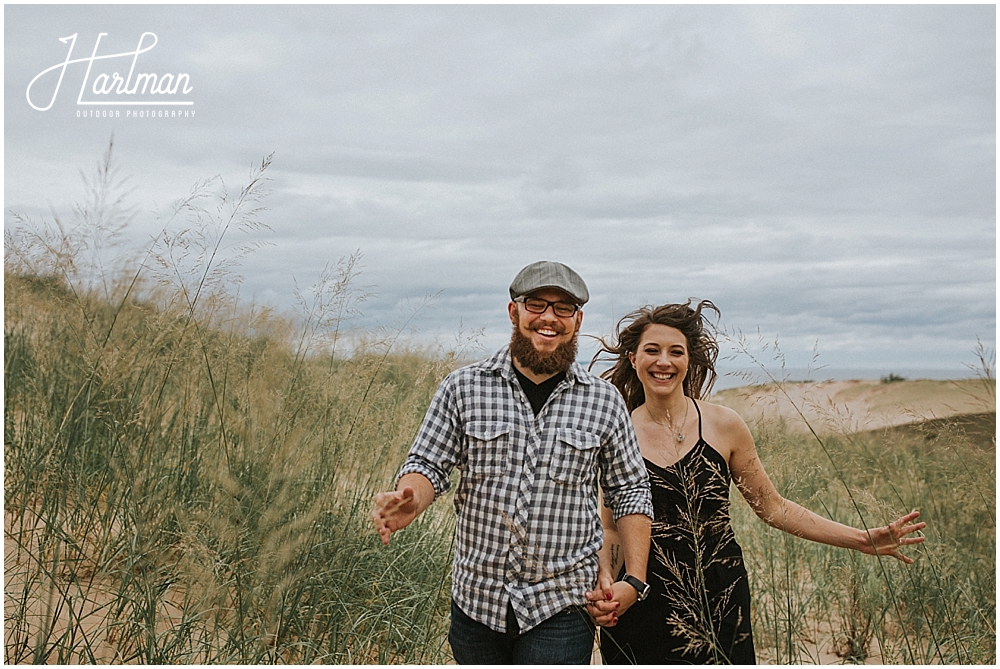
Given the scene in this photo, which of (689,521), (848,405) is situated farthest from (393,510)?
(848,405)

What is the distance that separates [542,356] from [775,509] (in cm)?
107

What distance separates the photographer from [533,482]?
2422mm

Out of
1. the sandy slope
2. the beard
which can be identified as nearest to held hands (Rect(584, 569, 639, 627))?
the beard

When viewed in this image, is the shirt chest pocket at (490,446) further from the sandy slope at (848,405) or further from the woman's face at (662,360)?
the sandy slope at (848,405)

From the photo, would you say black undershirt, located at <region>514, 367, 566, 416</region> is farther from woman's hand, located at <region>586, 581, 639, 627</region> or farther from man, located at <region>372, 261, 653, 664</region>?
woman's hand, located at <region>586, 581, 639, 627</region>

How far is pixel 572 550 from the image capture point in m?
2.43

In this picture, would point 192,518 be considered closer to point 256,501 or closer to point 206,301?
point 256,501

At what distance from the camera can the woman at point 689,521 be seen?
2.70 metres

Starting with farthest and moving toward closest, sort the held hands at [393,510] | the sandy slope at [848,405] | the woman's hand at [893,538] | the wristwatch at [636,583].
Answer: the sandy slope at [848,405] → the woman's hand at [893,538] → the wristwatch at [636,583] → the held hands at [393,510]

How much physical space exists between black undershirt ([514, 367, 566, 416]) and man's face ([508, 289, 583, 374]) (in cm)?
5

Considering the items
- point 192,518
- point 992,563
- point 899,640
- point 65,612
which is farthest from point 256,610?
point 992,563

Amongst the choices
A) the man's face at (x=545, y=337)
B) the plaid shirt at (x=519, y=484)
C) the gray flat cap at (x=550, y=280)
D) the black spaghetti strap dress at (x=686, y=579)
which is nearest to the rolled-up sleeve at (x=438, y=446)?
the plaid shirt at (x=519, y=484)

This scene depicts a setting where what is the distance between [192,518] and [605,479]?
194 cm

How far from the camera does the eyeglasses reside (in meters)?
2.54
